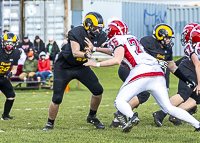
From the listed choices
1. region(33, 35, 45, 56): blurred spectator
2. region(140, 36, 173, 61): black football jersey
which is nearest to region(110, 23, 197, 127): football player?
region(140, 36, 173, 61): black football jersey

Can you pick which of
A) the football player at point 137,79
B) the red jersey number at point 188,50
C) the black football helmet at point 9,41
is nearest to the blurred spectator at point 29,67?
the black football helmet at point 9,41

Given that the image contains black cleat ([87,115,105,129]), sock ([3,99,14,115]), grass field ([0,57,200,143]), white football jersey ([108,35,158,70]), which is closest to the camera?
grass field ([0,57,200,143])

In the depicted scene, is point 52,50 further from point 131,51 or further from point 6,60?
point 131,51

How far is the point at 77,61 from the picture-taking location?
19.9ft

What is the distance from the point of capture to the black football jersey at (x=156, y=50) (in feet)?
20.0

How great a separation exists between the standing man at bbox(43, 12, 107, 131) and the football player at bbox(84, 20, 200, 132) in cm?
50

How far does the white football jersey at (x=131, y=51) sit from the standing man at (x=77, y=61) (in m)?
0.44

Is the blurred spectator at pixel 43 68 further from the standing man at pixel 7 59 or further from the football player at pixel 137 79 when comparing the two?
the football player at pixel 137 79

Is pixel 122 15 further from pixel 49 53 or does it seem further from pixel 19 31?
pixel 49 53

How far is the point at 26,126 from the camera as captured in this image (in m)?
6.53

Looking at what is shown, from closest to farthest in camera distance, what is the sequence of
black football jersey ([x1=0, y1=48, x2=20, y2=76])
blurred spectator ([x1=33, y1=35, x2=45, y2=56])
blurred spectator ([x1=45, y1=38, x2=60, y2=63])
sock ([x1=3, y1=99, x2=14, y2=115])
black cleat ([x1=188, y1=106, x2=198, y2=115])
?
black cleat ([x1=188, y1=106, x2=198, y2=115]), black football jersey ([x1=0, y1=48, x2=20, y2=76]), sock ([x1=3, y1=99, x2=14, y2=115]), blurred spectator ([x1=45, y1=38, x2=60, y2=63]), blurred spectator ([x1=33, y1=35, x2=45, y2=56])

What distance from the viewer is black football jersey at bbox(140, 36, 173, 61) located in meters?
6.11

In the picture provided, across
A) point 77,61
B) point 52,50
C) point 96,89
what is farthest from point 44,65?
point 77,61

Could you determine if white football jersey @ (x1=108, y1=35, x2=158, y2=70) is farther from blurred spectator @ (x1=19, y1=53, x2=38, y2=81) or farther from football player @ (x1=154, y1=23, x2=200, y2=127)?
blurred spectator @ (x1=19, y1=53, x2=38, y2=81)
